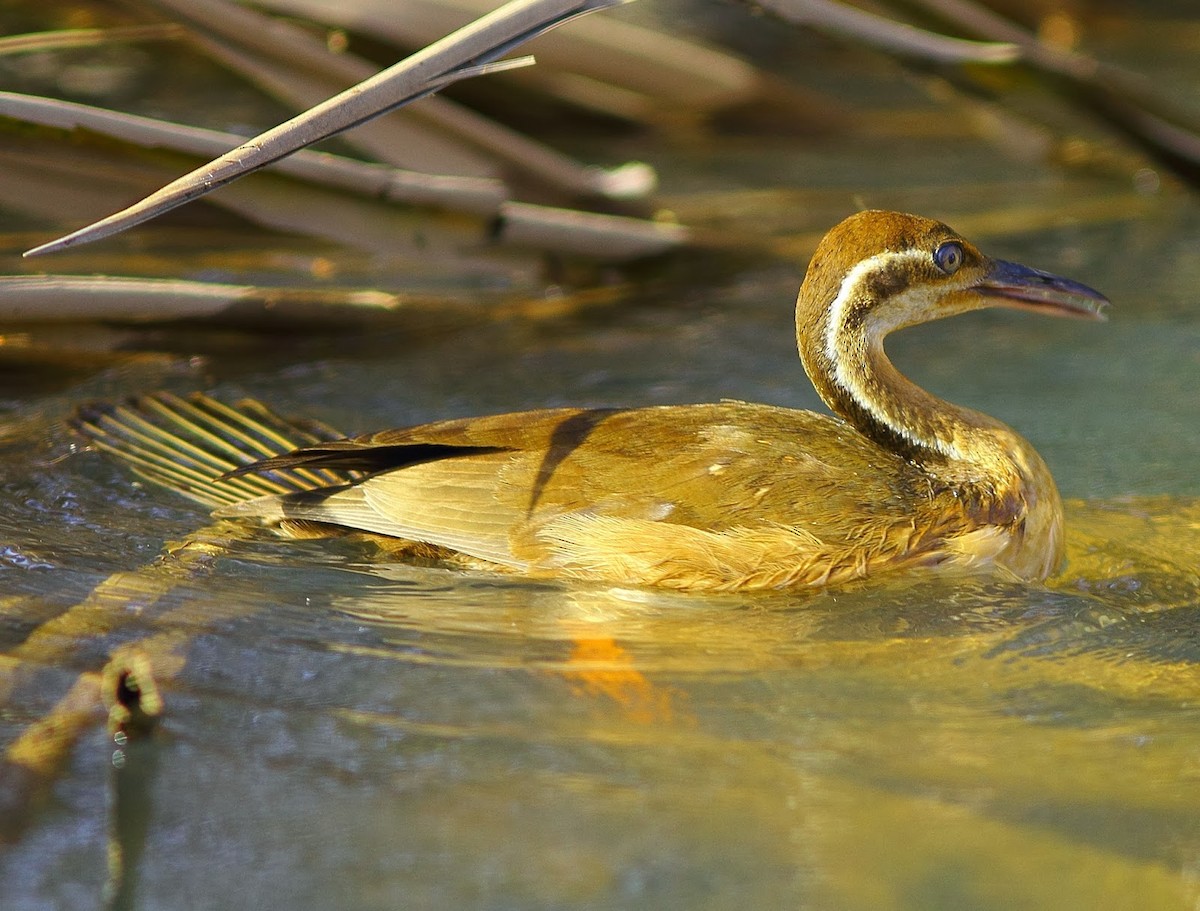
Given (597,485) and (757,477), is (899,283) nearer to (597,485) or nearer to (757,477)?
(757,477)

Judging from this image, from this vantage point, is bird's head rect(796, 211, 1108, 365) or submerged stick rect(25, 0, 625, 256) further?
bird's head rect(796, 211, 1108, 365)

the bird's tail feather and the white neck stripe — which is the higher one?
the white neck stripe

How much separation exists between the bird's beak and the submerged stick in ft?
5.13

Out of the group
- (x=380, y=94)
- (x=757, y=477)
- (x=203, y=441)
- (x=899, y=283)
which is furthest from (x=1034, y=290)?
(x=203, y=441)

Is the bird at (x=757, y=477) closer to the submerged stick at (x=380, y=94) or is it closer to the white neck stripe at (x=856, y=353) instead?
the white neck stripe at (x=856, y=353)

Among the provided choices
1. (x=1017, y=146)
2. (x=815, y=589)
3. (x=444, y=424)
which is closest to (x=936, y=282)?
(x=815, y=589)

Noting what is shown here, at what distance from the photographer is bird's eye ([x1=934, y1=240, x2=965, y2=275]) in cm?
441

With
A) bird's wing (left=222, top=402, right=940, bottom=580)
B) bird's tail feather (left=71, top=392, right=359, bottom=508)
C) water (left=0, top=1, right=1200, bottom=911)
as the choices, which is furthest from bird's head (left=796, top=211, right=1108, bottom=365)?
bird's tail feather (left=71, top=392, right=359, bottom=508)

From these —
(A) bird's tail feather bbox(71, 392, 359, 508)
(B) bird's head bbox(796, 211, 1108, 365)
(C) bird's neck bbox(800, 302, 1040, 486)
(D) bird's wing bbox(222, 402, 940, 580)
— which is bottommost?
(A) bird's tail feather bbox(71, 392, 359, 508)

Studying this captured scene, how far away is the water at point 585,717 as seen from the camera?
2766 mm

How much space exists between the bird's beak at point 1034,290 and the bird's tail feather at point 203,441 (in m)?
2.09

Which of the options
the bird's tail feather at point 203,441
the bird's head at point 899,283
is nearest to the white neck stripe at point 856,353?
the bird's head at point 899,283

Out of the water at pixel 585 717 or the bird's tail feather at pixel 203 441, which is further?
the bird's tail feather at pixel 203 441

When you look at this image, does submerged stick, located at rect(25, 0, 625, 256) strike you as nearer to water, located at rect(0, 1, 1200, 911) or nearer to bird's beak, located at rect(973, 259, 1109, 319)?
water, located at rect(0, 1, 1200, 911)
